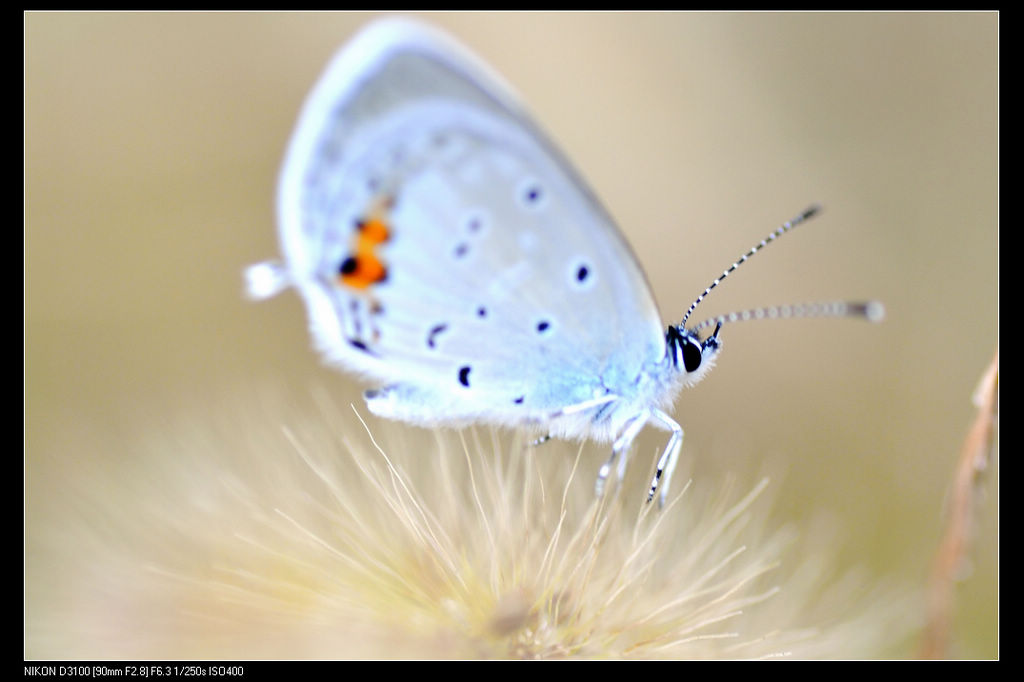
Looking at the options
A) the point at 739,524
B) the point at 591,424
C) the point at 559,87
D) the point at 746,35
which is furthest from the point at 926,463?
the point at 559,87

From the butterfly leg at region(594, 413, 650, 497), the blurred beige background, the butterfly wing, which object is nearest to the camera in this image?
the butterfly wing

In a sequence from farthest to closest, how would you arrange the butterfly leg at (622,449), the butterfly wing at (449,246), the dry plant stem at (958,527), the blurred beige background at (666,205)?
the blurred beige background at (666,205), the butterfly leg at (622,449), the butterfly wing at (449,246), the dry plant stem at (958,527)

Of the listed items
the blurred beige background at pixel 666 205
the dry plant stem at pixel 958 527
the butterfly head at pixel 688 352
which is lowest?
the dry plant stem at pixel 958 527

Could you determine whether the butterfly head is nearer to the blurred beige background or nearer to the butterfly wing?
the butterfly wing

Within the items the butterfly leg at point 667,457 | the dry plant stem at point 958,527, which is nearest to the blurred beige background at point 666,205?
the butterfly leg at point 667,457

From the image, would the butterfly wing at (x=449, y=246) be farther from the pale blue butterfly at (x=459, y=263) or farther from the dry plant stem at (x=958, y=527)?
the dry plant stem at (x=958, y=527)

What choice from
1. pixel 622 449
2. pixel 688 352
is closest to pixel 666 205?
pixel 688 352

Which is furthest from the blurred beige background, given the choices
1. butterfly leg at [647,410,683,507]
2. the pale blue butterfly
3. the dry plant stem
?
the dry plant stem

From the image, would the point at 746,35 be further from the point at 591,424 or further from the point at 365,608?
the point at 365,608
